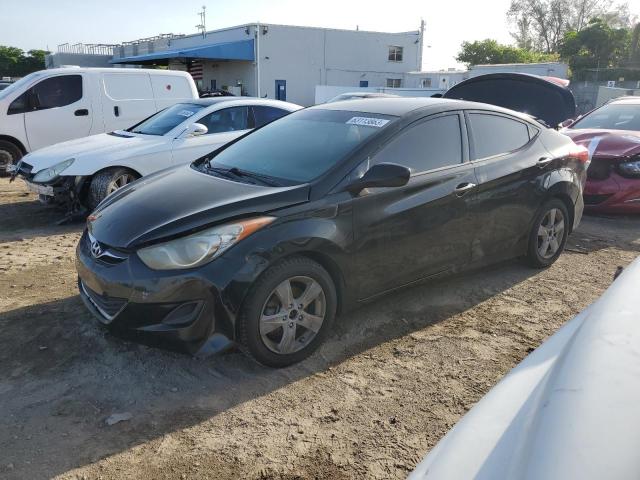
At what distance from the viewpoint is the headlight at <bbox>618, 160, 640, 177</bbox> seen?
6.86 meters

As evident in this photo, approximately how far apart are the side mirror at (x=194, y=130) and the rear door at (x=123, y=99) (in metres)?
3.37

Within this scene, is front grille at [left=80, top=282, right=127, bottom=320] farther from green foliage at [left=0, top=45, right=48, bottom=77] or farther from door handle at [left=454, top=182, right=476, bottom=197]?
green foliage at [left=0, top=45, right=48, bottom=77]

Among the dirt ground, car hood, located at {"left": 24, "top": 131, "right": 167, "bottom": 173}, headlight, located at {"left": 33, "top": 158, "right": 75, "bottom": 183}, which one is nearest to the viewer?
the dirt ground

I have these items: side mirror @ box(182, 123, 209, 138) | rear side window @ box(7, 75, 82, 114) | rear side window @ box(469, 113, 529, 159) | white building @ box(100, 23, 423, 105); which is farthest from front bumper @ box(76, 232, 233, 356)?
white building @ box(100, 23, 423, 105)

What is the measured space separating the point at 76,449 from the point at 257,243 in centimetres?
138

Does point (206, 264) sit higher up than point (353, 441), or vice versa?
point (206, 264)

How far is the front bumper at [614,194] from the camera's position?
6.91 m

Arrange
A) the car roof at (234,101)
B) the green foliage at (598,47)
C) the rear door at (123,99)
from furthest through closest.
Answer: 1. the green foliage at (598,47)
2. the rear door at (123,99)
3. the car roof at (234,101)

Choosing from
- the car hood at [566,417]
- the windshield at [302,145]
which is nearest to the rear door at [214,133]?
the windshield at [302,145]

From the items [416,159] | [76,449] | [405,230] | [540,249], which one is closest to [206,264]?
[76,449]

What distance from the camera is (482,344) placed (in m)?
3.71

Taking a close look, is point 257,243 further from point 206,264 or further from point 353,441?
point 353,441

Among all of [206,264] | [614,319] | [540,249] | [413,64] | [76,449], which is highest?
[413,64]

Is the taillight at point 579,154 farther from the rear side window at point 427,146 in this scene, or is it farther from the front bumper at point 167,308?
the front bumper at point 167,308
